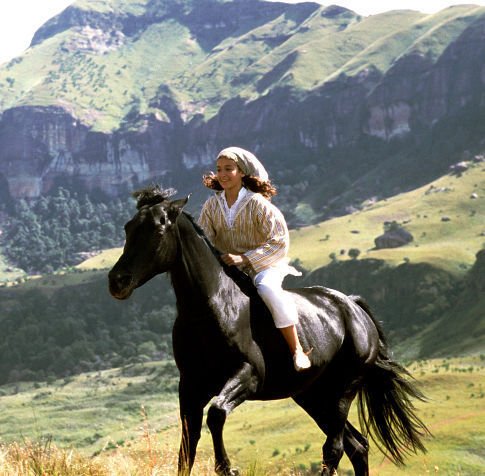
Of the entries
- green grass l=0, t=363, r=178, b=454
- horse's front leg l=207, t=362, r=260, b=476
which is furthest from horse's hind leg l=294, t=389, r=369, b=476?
green grass l=0, t=363, r=178, b=454

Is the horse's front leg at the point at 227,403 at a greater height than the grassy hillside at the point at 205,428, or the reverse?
the horse's front leg at the point at 227,403

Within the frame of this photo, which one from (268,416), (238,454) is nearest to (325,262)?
(268,416)

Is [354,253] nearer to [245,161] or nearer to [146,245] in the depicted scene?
[245,161]

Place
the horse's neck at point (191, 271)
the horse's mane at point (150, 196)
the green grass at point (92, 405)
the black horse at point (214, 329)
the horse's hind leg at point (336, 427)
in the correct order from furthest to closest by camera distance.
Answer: the green grass at point (92, 405) < the horse's hind leg at point (336, 427) < the horse's neck at point (191, 271) < the horse's mane at point (150, 196) < the black horse at point (214, 329)

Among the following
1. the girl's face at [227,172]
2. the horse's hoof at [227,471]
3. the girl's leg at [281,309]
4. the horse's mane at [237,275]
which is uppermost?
the girl's face at [227,172]

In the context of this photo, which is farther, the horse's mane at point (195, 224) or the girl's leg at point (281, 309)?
the girl's leg at point (281, 309)

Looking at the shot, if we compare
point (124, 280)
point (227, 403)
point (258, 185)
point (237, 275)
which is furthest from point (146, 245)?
point (258, 185)

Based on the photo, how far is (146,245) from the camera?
25.5 feet

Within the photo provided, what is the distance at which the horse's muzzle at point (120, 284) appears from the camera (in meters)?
7.36

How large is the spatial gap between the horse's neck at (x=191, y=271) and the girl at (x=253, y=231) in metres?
0.37

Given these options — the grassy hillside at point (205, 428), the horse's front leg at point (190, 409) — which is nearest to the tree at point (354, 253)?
the grassy hillside at point (205, 428)

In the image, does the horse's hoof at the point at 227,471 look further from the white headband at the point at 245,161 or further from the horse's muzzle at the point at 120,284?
the white headband at the point at 245,161

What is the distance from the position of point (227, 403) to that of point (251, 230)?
2.10 m

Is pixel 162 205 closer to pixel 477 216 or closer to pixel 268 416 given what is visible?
pixel 268 416
